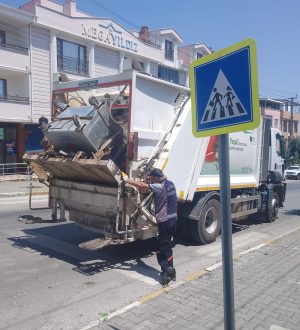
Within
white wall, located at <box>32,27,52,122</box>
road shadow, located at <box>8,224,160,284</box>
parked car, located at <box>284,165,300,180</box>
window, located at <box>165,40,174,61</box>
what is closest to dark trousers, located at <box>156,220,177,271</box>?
road shadow, located at <box>8,224,160,284</box>

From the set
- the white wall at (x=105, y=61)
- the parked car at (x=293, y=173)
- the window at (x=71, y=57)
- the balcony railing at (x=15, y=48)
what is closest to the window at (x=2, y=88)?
the balcony railing at (x=15, y=48)

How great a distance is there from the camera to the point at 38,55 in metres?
23.9

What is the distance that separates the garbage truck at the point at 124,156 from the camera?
6059 millimetres

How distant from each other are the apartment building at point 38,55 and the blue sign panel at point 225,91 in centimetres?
1799

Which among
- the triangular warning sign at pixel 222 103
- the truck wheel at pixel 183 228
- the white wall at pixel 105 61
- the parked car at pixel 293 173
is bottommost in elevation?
the parked car at pixel 293 173

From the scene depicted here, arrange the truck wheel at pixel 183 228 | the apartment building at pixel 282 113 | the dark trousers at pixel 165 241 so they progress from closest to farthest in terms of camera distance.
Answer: the dark trousers at pixel 165 241 < the truck wheel at pixel 183 228 < the apartment building at pixel 282 113

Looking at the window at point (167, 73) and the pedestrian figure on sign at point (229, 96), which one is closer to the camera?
the pedestrian figure on sign at point (229, 96)

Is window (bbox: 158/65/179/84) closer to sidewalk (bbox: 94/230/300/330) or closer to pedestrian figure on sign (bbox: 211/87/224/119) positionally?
sidewalk (bbox: 94/230/300/330)

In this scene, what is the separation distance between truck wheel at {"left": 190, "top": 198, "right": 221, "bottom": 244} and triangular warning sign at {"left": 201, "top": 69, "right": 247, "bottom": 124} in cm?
472

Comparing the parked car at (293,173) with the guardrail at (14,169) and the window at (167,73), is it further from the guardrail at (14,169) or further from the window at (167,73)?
the guardrail at (14,169)

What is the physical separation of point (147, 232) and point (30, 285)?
193 centimetres

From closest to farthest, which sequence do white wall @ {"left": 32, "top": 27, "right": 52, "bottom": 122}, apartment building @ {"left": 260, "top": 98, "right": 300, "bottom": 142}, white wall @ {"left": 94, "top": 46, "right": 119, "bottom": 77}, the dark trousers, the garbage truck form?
the dark trousers, the garbage truck, white wall @ {"left": 32, "top": 27, "right": 52, "bottom": 122}, white wall @ {"left": 94, "top": 46, "right": 119, "bottom": 77}, apartment building @ {"left": 260, "top": 98, "right": 300, "bottom": 142}

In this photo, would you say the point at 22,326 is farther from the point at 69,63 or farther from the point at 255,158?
the point at 69,63

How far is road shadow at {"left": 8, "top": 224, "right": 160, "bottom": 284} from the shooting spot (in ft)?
19.9
